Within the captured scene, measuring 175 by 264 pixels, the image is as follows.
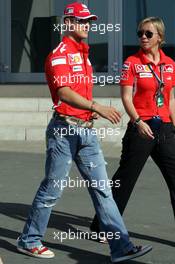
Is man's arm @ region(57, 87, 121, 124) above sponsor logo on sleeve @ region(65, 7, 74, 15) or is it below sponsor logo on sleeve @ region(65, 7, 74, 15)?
below

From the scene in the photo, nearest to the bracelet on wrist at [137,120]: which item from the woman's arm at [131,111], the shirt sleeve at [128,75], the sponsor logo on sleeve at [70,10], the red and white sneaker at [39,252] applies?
the woman's arm at [131,111]

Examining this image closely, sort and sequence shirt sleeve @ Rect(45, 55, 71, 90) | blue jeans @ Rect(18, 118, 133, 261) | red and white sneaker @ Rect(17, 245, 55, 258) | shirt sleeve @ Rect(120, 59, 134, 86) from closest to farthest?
shirt sleeve @ Rect(45, 55, 71, 90) → blue jeans @ Rect(18, 118, 133, 261) → red and white sneaker @ Rect(17, 245, 55, 258) → shirt sleeve @ Rect(120, 59, 134, 86)

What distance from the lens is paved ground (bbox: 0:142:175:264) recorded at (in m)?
5.78

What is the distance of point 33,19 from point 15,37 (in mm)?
545

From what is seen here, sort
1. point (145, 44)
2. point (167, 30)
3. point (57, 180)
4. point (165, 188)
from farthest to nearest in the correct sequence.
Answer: point (167, 30) < point (165, 188) < point (145, 44) < point (57, 180)

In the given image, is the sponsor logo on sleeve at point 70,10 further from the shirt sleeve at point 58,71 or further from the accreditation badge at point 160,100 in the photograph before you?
the accreditation badge at point 160,100

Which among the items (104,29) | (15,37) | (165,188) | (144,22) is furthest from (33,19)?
(144,22)

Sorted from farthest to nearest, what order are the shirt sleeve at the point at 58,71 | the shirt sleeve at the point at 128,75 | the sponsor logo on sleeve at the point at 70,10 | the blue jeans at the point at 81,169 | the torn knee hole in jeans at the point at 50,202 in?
the shirt sleeve at the point at 128,75 → the torn knee hole in jeans at the point at 50,202 → the blue jeans at the point at 81,169 → the sponsor logo on sleeve at the point at 70,10 → the shirt sleeve at the point at 58,71

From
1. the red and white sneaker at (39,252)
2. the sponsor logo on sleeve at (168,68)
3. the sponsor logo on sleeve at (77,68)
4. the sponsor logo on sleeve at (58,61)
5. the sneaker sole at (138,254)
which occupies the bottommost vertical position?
the red and white sneaker at (39,252)

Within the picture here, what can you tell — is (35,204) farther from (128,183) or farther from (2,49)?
(2,49)

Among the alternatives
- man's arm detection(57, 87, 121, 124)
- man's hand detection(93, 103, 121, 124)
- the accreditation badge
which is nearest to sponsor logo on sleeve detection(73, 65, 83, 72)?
man's arm detection(57, 87, 121, 124)

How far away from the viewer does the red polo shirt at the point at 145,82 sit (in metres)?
5.83

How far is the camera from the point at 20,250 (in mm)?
5773

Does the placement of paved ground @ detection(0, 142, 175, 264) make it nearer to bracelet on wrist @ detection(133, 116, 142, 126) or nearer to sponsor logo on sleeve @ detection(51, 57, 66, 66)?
bracelet on wrist @ detection(133, 116, 142, 126)
